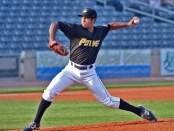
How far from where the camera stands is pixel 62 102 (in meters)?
15.8

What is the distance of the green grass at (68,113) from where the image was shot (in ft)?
36.5

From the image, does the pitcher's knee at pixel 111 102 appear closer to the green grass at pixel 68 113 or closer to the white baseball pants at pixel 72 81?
the white baseball pants at pixel 72 81

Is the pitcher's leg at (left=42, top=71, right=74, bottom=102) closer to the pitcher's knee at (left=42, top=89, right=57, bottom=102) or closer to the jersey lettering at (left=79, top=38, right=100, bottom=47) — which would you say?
the pitcher's knee at (left=42, top=89, right=57, bottom=102)

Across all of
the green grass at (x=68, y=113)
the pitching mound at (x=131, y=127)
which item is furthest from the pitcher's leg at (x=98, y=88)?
the green grass at (x=68, y=113)

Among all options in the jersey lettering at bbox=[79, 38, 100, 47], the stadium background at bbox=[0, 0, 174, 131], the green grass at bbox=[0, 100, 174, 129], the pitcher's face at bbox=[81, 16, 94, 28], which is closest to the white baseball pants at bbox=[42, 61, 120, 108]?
the jersey lettering at bbox=[79, 38, 100, 47]

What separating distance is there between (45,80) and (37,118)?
18.8m

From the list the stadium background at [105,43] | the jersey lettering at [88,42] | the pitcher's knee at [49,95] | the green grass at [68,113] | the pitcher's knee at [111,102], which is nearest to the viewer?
the pitcher's knee at [49,95]

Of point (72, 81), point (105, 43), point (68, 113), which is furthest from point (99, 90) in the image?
point (105, 43)

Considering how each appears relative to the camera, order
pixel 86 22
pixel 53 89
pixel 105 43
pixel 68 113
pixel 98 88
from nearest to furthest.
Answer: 1. pixel 53 89
2. pixel 86 22
3. pixel 98 88
4. pixel 68 113
5. pixel 105 43

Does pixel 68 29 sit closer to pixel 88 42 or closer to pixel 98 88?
pixel 88 42

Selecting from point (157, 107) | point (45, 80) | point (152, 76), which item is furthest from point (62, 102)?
point (152, 76)

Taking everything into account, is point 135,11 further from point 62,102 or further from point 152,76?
point 62,102

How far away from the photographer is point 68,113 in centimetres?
1272

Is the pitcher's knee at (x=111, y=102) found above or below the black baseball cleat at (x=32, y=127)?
above
